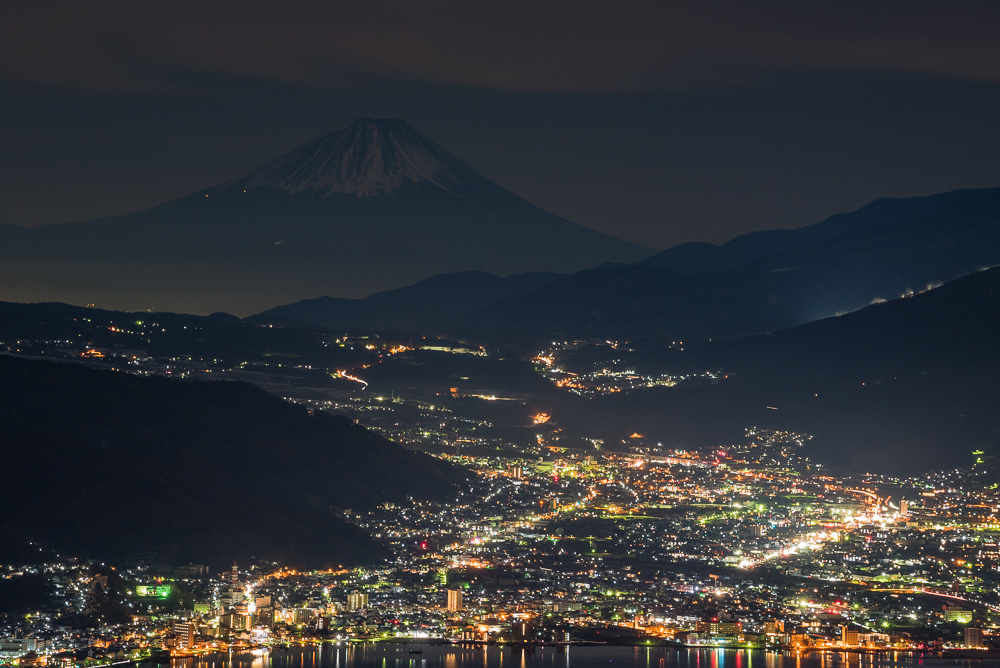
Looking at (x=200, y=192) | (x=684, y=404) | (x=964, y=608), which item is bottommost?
(x=964, y=608)

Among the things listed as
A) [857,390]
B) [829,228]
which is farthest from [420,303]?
[857,390]

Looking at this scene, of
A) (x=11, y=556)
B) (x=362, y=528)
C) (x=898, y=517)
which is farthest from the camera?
(x=898, y=517)

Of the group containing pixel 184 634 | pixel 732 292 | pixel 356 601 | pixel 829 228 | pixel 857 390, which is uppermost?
pixel 829 228

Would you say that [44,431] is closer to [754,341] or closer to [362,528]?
[362,528]

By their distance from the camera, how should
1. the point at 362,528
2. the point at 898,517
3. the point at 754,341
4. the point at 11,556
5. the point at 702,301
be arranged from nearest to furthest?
1. the point at 11,556
2. the point at 362,528
3. the point at 898,517
4. the point at 754,341
5. the point at 702,301

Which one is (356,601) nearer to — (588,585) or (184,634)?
(184,634)

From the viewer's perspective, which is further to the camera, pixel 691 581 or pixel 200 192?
pixel 200 192

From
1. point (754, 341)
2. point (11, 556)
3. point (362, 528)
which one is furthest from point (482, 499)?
point (754, 341)
